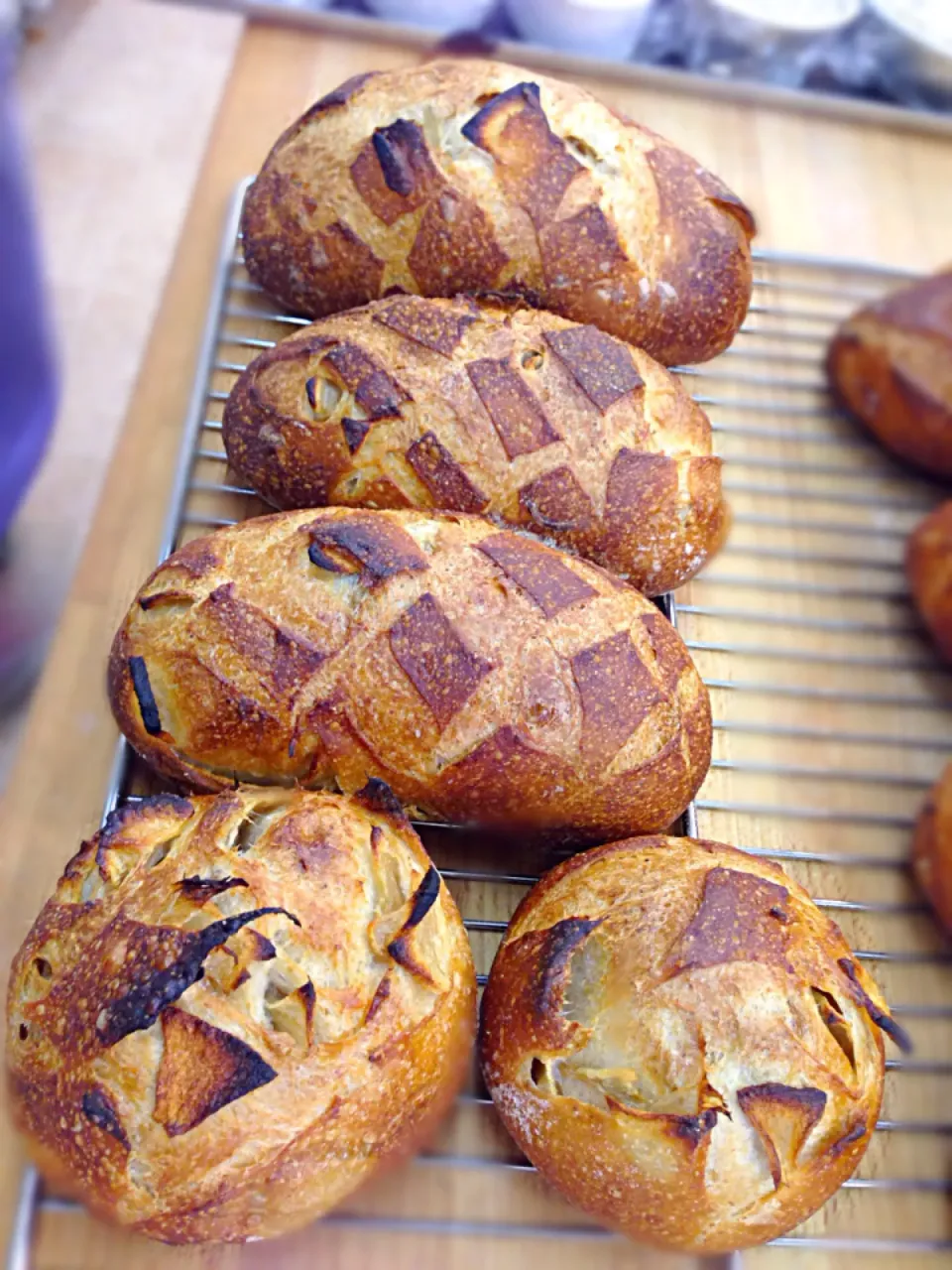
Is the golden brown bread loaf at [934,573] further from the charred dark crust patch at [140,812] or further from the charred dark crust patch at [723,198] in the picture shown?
the charred dark crust patch at [140,812]

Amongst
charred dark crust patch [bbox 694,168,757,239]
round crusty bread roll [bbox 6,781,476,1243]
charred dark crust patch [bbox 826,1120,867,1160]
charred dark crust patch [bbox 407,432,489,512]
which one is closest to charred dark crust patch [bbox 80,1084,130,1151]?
round crusty bread roll [bbox 6,781,476,1243]

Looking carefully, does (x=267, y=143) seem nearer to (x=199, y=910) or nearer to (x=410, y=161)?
(x=410, y=161)

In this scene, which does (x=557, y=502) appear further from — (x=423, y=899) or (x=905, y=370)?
(x=905, y=370)

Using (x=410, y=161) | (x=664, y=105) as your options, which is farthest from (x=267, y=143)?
(x=664, y=105)

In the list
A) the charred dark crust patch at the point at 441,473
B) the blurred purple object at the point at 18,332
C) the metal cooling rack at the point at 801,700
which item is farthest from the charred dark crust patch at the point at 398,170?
the blurred purple object at the point at 18,332

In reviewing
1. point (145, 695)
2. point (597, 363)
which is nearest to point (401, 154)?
point (597, 363)

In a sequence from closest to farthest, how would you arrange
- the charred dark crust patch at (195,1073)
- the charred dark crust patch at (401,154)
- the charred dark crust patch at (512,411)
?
the charred dark crust patch at (195,1073) < the charred dark crust patch at (512,411) < the charred dark crust patch at (401,154)
